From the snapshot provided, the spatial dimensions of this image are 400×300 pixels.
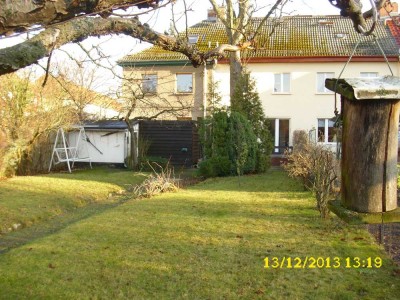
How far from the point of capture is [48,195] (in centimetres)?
1109

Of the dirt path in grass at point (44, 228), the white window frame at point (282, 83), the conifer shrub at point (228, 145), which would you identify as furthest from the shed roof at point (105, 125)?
the dirt path in grass at point (44, 228)

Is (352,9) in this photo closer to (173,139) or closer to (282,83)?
(173,139)

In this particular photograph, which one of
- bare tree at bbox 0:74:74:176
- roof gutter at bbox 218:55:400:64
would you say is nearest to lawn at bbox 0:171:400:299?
bare tree at bbox 0:74:74:176

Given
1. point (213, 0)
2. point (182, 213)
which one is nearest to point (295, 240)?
point (182, 213)

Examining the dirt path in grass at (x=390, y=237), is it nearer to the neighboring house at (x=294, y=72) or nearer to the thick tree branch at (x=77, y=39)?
the thick tree branch at (x=77, y=39)

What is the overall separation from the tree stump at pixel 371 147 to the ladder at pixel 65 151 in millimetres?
15031

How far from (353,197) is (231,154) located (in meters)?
13.0

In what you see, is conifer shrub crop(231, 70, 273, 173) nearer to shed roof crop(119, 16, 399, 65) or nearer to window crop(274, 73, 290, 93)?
shed roof crop(119, 16, 399, 65)

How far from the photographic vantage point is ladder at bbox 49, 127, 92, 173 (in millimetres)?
17172

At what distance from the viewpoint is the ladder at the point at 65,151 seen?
17.2 m

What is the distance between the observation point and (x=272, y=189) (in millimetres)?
12242

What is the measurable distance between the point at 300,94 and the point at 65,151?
12772 millimetres

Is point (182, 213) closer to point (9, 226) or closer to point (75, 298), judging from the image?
point (9, 226)
